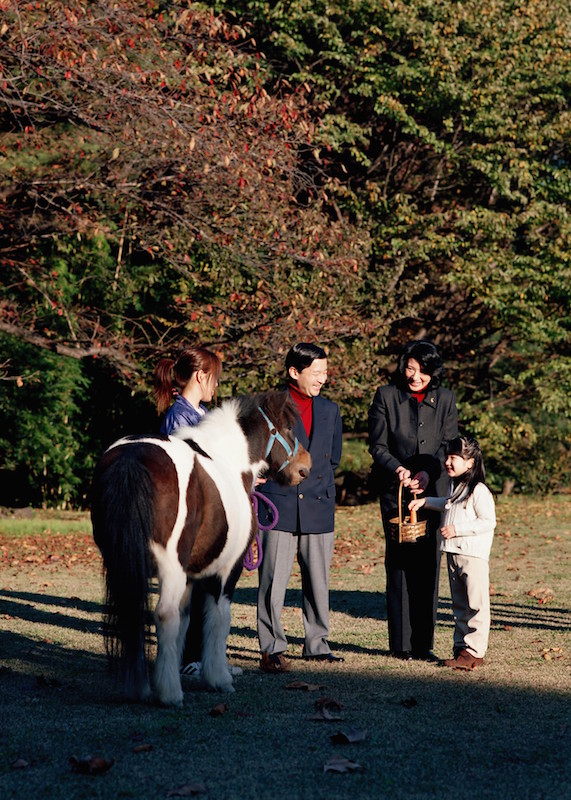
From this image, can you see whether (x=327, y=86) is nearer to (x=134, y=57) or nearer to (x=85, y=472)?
(x=134, y=57)

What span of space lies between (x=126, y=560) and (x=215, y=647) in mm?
1137

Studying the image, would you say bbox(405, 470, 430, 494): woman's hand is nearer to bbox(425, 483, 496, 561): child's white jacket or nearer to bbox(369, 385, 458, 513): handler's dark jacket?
bbox(369, 385, 458, 513): handler's dark jacket

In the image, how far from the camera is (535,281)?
24.1 m

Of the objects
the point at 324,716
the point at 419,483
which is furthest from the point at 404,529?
the point at 324,716

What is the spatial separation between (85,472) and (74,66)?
15.3m

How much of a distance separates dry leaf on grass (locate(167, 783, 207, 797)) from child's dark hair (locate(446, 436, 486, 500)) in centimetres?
361

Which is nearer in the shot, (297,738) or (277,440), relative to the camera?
(297,738)

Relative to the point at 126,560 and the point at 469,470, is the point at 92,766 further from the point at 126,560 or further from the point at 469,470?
the point at 469,470

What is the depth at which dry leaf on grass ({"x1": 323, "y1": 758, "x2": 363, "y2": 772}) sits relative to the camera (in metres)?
4.41

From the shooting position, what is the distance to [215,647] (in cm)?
619

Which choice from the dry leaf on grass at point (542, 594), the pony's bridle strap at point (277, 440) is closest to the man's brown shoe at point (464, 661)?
the pony's bridle strap at point (277, 440)

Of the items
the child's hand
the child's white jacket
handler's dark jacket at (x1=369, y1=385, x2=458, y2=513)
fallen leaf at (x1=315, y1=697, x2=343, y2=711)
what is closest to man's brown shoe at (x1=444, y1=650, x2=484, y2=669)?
the child's white jacket

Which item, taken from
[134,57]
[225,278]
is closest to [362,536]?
[225,278]

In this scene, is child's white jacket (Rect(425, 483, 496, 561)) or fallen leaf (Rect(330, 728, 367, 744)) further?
child's white jacket (Rect(425, 483, 496, 561))
